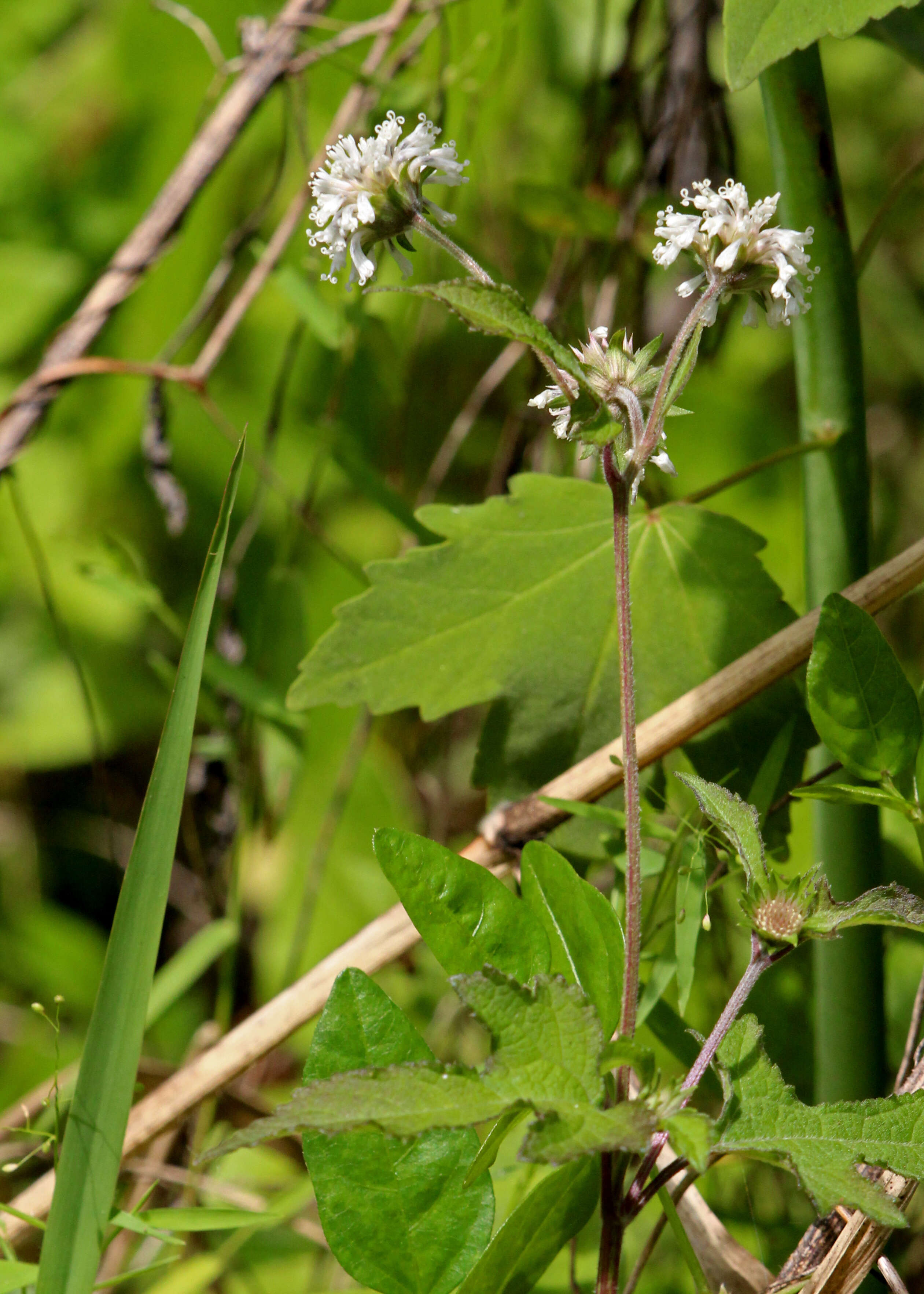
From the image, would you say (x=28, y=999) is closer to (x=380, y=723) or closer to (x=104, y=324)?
(x=380, y=723)

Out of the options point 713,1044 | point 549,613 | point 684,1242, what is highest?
point 549,613

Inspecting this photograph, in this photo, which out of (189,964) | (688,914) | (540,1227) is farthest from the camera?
(189,964)

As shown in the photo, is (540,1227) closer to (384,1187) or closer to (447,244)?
→ (384,1187)

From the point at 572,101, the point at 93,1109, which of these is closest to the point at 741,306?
the point at 572,101

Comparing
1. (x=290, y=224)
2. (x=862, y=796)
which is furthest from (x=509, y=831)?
(x=290, y=224)

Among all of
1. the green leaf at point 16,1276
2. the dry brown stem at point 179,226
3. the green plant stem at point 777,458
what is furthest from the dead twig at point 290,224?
the green leaf at point 16,1276

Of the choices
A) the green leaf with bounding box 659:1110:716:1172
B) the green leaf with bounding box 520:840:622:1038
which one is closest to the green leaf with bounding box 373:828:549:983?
the green leaf with bounding box 520:840:622:1038

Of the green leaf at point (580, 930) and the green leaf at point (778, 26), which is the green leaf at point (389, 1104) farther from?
the green leaf at point (778, 26)
